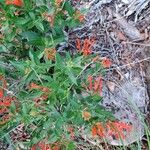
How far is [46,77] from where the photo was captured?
191 centimetres

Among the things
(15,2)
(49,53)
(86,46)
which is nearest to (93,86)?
(86,46)

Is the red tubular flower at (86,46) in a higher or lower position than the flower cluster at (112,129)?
higher

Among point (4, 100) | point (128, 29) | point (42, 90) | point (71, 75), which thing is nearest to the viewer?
point (71, 75)

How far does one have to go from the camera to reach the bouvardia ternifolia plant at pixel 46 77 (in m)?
1.87

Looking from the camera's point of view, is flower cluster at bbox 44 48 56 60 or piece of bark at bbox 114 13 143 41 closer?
flower cluster at bbox 44 48 56 60

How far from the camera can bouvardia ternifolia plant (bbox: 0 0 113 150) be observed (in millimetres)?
1868

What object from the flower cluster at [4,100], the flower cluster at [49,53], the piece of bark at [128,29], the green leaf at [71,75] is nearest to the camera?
the green leaf at [71,75]

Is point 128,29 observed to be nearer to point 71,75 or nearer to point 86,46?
point 86,46

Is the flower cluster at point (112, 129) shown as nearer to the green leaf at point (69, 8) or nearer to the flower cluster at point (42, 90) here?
the flower cluster at point (42, 90)

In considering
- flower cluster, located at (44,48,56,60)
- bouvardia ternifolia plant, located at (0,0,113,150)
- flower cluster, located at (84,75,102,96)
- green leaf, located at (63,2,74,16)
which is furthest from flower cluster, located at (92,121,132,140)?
green leaf, located at (63,2,74,16)

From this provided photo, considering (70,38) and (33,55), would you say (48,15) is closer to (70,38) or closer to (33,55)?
(33,55)

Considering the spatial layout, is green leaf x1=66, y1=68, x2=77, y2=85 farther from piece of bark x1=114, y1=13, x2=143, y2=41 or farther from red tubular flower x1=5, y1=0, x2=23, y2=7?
piece of bark x1=114, y1=13, x2=143, y2=41

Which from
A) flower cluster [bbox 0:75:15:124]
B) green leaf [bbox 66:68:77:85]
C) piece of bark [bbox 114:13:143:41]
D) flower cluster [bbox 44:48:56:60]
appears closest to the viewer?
green leaf [bbox 66:68:77:85]

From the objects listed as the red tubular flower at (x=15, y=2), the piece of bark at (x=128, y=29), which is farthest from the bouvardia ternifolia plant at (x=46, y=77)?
the piece of bark at (x=128, y=29)
